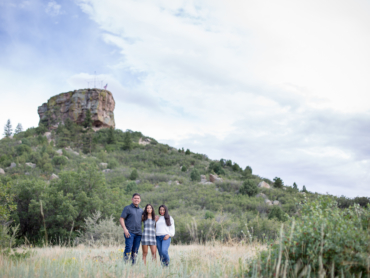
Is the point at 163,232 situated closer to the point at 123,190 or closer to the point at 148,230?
the point at 148,230

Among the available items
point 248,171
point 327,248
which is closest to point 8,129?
point 248,171

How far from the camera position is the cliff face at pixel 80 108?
5681 cm

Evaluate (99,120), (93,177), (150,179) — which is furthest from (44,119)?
(93,177)

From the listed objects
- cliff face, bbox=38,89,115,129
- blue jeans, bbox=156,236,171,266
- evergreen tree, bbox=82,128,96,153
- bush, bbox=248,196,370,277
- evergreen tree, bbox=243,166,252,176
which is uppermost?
A: cliff face, bbox=38,89,115,129

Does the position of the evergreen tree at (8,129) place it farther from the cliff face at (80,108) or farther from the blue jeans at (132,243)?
the blue jeans at (132,243)

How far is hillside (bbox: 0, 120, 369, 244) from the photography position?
1343 cm

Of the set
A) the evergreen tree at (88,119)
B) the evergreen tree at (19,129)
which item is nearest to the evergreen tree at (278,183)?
the evergreen tree at (88,119)

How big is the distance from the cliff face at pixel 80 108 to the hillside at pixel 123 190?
4965 mm

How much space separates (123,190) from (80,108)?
44100mm

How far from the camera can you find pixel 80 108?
57375 mm

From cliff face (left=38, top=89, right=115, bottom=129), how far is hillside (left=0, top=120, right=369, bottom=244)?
496 centimetres

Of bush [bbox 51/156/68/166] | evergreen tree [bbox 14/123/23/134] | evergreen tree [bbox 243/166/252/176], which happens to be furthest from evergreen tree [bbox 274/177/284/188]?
evergreen tree [bbox 14/123/23/134]

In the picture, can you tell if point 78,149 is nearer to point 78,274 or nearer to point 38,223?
point 38,223

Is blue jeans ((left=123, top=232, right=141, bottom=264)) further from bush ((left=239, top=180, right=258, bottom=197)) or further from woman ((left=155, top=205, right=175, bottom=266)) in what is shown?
bush ((left=239, top=180, right=258, bottom=197))
